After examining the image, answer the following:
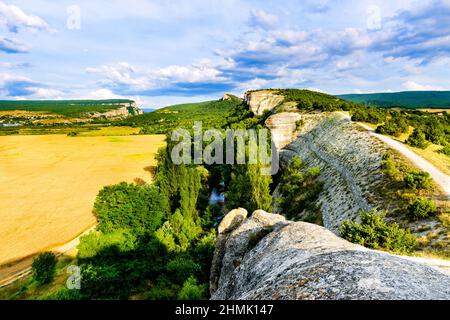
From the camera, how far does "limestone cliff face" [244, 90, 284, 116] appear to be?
89725 mm

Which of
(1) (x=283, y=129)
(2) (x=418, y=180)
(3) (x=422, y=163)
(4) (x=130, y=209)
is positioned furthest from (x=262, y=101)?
(2) (x=418, y=180)

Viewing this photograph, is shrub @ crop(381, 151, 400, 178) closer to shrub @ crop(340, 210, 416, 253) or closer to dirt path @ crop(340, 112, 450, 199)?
dirt path @ crop(340, 112, 450, 199)

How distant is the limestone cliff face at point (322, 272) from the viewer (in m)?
7.86

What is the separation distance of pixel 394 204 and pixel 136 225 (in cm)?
2817

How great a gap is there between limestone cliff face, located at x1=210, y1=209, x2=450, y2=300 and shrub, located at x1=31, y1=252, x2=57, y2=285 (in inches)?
873

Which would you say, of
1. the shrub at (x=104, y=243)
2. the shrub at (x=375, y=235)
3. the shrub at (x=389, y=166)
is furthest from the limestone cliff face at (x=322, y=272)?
the shrub at (x=104, y=243)

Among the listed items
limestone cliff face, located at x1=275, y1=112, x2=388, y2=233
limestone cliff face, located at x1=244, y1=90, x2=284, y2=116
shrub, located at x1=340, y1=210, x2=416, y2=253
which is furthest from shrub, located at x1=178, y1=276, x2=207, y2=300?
limestone cliff face, located at x1=244, y1=90, x2=284, y2=116

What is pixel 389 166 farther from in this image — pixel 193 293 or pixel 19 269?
pixel 19 269

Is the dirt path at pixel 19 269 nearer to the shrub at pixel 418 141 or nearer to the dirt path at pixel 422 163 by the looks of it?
the dirt path at pixel 422 163

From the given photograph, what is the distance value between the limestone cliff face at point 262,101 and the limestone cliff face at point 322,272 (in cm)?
7743

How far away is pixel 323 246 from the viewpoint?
38.9 feet

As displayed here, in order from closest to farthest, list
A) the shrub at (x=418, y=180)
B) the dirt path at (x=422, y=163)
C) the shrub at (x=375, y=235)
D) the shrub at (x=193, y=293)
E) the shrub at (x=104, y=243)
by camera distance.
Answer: the shrub at (x=375, y=235) < the shrub at (x=193, y=293) < the shrub at (x=418, y=180) < the dirt path at (x=422, y=163) < the shrub at (x=104, y=243)
